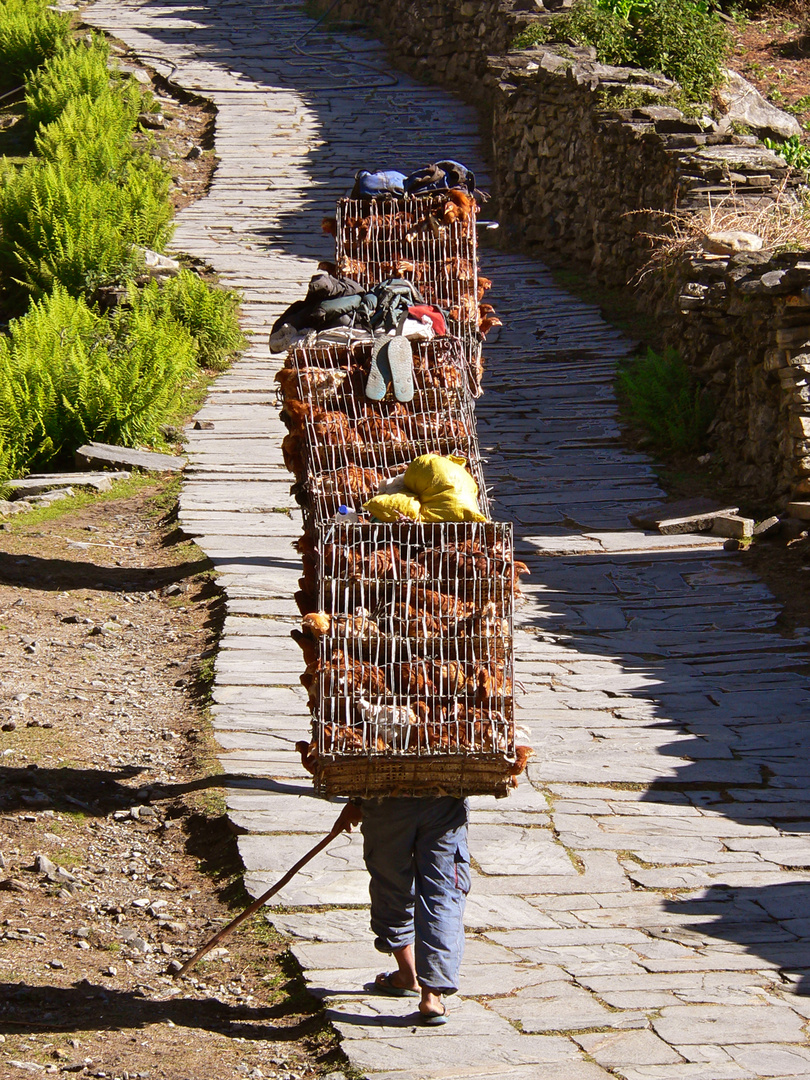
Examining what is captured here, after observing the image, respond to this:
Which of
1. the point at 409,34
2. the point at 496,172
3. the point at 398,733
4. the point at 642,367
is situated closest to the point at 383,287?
the point at 398,733

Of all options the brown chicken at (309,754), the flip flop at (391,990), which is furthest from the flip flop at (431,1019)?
the brown chicken at (309,754)

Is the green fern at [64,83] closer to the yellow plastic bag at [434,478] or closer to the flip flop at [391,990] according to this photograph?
the yellow plastic bag at [434,478]

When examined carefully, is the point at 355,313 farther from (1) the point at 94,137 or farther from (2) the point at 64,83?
(2) the point at 64,83

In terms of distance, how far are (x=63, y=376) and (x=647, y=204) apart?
199 inches

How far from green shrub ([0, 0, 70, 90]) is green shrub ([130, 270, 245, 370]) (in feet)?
27.7

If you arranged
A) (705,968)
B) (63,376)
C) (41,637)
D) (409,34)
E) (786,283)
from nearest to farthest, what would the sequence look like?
(705,968)
(41,637)
(786,283)
(63,376)
(409,34)

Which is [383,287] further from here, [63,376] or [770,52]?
[770,52]

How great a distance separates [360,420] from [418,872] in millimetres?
1547

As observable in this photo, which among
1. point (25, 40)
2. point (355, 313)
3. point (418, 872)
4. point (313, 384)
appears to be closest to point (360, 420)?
point (313, 384)

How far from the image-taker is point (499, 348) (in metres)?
11.1

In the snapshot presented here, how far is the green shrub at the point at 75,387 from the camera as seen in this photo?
912 cm

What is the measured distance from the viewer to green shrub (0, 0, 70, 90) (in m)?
18.1

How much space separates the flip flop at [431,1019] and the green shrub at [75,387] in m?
6.29

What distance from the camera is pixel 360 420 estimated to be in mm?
4344
